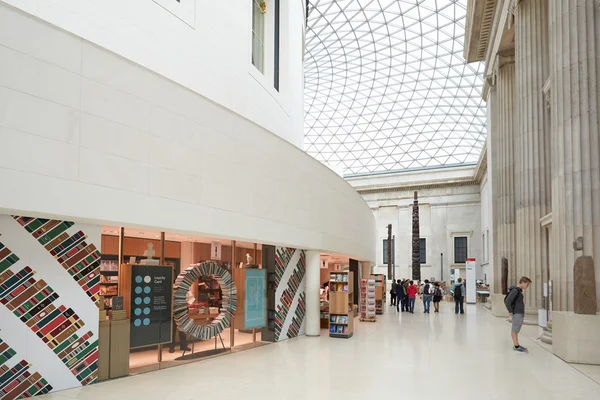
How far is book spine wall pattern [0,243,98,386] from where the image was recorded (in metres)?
8.57

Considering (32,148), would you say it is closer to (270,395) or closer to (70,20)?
(70,20)

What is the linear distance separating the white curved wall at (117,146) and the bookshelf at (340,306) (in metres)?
4.87

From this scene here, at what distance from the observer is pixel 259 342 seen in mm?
15633

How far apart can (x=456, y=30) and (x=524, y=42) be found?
24.7 meters

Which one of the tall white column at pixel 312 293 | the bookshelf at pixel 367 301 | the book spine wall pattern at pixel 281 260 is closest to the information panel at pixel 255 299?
the book spine wall pattern at pixel 281 260

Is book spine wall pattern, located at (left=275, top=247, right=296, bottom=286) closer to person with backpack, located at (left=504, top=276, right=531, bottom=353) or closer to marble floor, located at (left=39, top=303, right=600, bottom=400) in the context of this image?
marble floor, located at (left=39, top=303, right=600, bottom=400)

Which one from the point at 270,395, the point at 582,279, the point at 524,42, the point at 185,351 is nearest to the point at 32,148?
the point at 270,395

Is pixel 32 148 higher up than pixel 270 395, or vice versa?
pixel 32 148

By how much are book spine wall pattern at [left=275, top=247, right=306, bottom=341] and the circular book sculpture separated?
8.16 feet

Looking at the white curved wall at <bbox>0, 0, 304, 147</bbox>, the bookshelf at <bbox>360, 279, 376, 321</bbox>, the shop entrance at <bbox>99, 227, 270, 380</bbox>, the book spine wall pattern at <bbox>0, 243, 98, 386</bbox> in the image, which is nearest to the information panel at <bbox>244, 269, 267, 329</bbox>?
the shop entrance at <bbox>99, 227, 270, 380</bbox>

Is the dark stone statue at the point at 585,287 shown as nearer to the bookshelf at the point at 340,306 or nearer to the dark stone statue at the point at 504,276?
the bookshelf at the point at 340,306

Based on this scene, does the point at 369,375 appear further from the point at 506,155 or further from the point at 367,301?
the point at 506,155

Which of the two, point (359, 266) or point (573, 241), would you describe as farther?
point (359, 266)

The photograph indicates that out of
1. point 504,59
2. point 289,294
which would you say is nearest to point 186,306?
point 289,294
